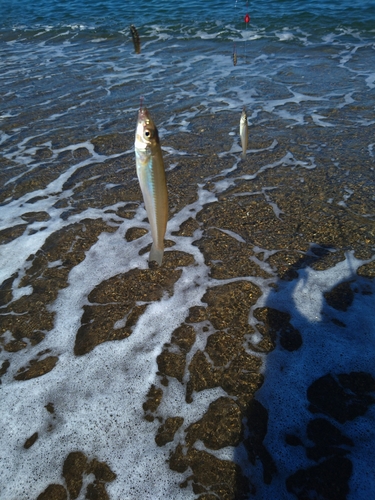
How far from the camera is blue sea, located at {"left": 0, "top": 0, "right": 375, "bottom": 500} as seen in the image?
3447 mm

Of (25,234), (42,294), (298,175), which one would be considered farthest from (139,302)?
(298,175)

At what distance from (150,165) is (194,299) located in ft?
8.56

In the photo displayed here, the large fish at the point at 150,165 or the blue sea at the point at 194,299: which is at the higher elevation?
the large fish at the point at 150,165

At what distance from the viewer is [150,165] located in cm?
257

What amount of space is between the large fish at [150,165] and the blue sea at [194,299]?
208 centimetres

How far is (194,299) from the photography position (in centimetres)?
491

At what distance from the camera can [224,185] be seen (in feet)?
22.8

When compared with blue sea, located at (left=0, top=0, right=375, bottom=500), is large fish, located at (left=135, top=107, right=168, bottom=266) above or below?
above

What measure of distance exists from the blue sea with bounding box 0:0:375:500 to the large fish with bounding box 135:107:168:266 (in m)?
2.08

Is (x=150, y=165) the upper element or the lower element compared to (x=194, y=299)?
upper

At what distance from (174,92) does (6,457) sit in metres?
9.73

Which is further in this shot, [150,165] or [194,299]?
[194,299]

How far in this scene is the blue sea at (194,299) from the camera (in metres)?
3.45

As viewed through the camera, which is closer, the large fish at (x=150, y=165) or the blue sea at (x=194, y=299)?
the large fish at (x=150, y=165)
